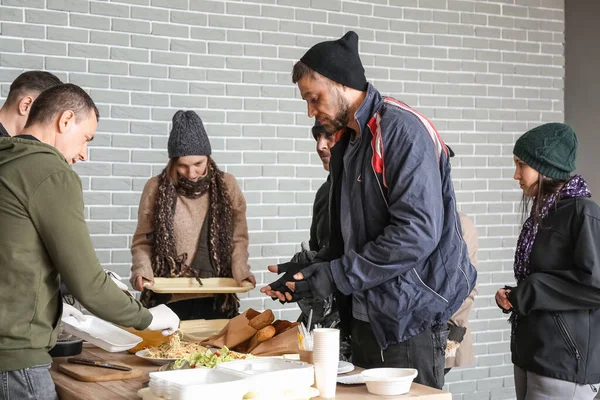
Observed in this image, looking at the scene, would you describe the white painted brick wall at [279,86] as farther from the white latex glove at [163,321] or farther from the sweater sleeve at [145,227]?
the white latex glove at [163,321]

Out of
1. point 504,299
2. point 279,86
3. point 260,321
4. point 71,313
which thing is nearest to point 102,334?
point 71,313

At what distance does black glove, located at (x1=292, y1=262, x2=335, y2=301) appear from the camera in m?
2.59

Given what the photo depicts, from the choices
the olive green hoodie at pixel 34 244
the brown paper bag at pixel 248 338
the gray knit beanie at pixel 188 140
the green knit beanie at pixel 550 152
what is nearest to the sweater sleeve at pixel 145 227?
the gray knit beanie at pixel 188 140

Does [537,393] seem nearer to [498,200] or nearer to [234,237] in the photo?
[234,237]

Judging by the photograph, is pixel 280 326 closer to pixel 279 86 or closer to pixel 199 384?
pixel 199 384

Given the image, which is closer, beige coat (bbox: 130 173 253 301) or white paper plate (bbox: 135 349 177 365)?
white paper plate (bbox: 135 349 177 365)

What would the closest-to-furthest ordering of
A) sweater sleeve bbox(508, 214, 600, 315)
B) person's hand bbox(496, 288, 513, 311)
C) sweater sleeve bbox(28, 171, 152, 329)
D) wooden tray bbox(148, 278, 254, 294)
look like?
sweater sleeve bbox(28, 171, 152, 329), sweater sleeve bbox(508, 214, 600, 315), person's hand bbox(496, 288, 513, 311), wooden tray bbox(148, 278, 254, 294)

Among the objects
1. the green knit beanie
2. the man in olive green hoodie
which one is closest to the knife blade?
the man in olive green hoodie

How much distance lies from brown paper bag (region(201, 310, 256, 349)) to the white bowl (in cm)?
69

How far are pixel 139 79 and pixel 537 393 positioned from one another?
287 cm


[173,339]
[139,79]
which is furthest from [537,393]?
[139,79]

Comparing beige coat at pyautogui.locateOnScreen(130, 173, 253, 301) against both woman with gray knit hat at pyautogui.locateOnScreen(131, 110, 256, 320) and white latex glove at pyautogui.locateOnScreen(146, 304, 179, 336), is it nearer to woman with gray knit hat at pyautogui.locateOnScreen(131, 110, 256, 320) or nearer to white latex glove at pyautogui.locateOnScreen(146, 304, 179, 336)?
woman with gray knit hat at pyautogui.locateOnScreen(131, 110, 256, 320)

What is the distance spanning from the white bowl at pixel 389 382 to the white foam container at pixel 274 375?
0.53ft

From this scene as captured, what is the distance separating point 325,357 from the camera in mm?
2156
